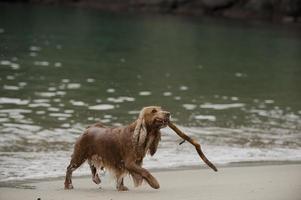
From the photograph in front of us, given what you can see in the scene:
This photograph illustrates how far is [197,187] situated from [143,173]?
2.52ft

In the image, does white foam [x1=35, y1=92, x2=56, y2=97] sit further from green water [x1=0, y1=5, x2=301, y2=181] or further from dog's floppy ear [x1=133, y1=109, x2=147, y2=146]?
dog's floppy ear [x1=133, y1=109, x2=147, y2=146]

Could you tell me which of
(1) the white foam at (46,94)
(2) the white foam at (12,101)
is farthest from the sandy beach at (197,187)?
(1) the white foam at (46,94)

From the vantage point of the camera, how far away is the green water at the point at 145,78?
49.5 feet

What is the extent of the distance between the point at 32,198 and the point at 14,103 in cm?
949

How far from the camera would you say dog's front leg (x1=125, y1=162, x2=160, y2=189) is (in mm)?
8297

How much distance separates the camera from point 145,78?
23.0 meters

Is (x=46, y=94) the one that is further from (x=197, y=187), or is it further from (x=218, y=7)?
(x=218, y=7)

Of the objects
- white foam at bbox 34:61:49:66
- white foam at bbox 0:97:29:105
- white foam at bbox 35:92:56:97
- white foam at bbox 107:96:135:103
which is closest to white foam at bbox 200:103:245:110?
white foam at bbox 107:96:135:103

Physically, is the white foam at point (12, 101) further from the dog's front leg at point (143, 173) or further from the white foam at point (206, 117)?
the dog's front leg at point (143, 173)

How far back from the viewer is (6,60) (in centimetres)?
2539

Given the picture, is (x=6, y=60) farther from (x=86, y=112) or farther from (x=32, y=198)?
(x=32, y=198)

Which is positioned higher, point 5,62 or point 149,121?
point 149,121

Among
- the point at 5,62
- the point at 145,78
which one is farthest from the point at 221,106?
the point at 5,62

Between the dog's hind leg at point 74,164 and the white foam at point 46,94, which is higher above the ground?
the dog's hind leg at point 74,164
